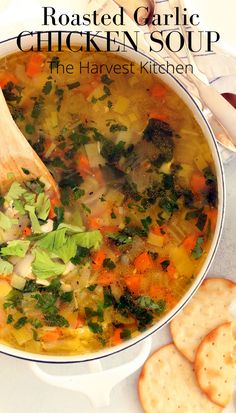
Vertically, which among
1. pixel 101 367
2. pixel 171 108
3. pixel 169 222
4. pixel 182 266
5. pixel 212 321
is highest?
pixel 171 108

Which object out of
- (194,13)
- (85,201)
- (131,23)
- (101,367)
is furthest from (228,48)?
(101,367)

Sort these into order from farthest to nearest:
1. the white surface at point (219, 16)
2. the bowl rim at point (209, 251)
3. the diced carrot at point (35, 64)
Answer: the white surface at point (219, 16), the diced carrot at point (35, 64), the bowl rim at point (209, 251)

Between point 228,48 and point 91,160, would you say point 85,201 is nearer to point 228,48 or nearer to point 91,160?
point 91,160

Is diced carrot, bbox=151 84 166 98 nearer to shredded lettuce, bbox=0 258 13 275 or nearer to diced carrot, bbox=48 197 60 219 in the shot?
diced carrot, bbox=48 197 60 219

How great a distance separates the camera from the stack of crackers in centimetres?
281

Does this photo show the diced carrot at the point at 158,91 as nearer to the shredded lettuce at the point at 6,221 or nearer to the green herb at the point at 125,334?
the shredded lettuce at the point at 6,221

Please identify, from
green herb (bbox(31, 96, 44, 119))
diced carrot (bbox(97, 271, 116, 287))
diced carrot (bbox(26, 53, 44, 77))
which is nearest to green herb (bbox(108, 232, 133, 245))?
diced carrot (bbox(97, 271, 116, 287))

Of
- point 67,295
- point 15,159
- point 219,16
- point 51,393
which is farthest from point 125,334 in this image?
point 219,16

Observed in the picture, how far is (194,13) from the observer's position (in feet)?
9.08

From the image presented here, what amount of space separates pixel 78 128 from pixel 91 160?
0.14 m

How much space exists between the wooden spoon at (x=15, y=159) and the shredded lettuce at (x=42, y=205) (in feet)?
0.13

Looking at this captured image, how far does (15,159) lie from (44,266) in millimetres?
451

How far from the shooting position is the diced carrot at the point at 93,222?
8.41 feet

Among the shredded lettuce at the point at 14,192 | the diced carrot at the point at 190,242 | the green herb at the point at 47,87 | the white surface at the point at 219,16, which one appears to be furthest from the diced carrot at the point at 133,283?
the white surface at the point at 219,16
